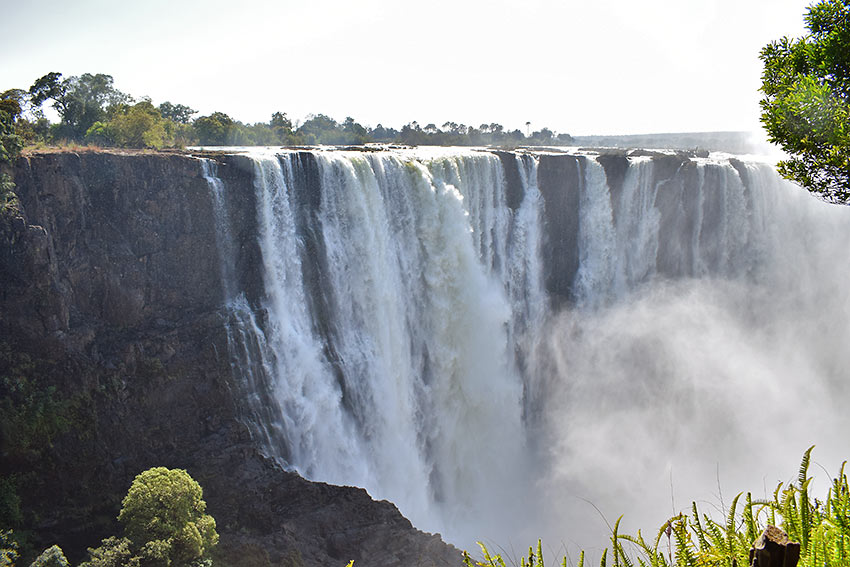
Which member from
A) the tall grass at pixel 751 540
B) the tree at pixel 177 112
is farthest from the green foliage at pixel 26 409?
the tree at pixel 177 112

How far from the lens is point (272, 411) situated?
54.2 ft

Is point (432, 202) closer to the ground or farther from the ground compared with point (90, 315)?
farther from the ground

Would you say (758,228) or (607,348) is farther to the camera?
(758,228)

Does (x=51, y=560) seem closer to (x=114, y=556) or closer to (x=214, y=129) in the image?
(x=114, y=556)

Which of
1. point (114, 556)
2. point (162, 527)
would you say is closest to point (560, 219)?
point (162, 527)

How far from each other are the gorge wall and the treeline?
4598 mm

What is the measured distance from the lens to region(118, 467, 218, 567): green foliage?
39.4 feet

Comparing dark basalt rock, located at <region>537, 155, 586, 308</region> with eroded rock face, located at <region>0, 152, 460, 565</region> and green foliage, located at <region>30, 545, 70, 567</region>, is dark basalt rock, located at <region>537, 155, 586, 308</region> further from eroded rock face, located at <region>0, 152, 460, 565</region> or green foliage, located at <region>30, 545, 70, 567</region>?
green foliage, located at <region>30, 545, 70, 567</region>

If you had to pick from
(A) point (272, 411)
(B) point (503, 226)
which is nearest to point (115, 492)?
(A) point (272, 411)

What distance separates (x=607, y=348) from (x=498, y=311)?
21.2ft

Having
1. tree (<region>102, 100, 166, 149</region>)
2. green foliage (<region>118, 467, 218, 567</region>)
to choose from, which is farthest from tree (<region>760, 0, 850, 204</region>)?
tree (<region>102, 100, 166, 149</region>)

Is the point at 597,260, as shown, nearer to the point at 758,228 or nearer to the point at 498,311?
the point at 498,311

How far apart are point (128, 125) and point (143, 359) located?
1394 cm

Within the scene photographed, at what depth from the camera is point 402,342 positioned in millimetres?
19234
